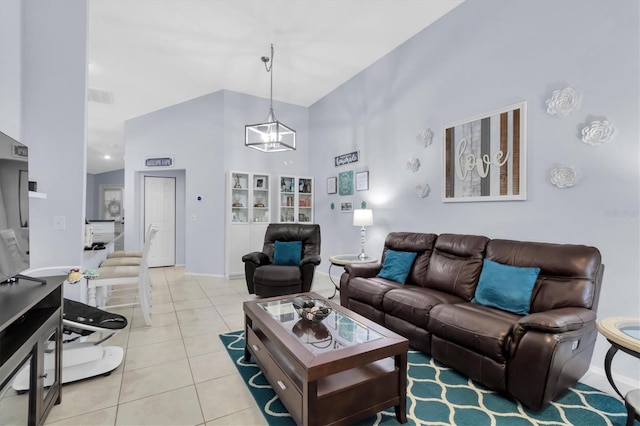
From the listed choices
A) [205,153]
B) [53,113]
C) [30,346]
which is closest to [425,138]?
[53,113]

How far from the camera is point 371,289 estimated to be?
2912mm

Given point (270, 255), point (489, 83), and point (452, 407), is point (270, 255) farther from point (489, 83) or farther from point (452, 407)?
point (489, 83)

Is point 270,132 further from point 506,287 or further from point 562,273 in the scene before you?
point 562,273

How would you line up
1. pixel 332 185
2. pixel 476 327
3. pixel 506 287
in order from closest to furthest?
pixel 476 327
pixel 506 287
pixel 332 185

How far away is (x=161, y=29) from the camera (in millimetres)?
3506

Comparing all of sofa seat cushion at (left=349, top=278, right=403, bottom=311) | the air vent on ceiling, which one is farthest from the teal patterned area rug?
the air vent on ceiling

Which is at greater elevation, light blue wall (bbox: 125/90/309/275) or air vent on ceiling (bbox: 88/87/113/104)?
air vent on ceiling (bbox: 88/87/113/104)

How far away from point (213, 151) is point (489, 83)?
14.2 feet

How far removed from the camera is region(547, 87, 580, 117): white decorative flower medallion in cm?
230

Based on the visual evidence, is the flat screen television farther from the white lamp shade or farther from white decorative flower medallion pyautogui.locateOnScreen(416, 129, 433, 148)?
white decorative flower medallion pyautogui.locateOnScreen(416, 129, 433, 148)

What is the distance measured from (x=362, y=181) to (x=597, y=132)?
278 cm

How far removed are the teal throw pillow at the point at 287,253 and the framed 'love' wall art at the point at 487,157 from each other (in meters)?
2.06

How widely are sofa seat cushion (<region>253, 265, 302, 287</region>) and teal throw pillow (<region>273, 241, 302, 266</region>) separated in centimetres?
30

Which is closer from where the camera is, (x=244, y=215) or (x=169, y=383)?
(x=169, y=383)
